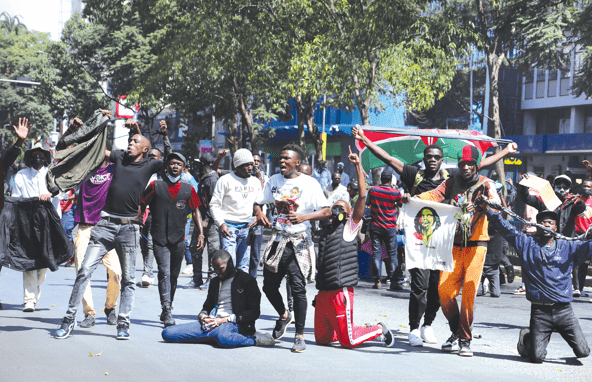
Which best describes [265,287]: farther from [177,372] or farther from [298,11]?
[298,11]

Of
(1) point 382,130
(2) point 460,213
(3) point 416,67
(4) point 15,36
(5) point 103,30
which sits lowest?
(2) point 460,213

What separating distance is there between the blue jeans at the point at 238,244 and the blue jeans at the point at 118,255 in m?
1.21

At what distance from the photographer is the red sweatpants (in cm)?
677

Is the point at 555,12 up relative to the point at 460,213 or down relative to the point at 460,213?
up

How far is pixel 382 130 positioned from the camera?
32.6ft

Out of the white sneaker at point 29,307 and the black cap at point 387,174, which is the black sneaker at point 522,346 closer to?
the black cap at point 387,174

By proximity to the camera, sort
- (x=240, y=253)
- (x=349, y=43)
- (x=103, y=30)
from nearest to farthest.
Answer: (x=240, y=253) < (x=349, y=43) < (x=103, y=30)

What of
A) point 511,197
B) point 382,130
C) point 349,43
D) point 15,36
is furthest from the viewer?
point 15,36

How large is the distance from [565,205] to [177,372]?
7.41 metres

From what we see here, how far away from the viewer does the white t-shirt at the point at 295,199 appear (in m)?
6.88

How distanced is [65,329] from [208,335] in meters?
1.33

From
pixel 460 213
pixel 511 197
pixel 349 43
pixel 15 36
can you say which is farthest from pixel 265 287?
pixel 15 36

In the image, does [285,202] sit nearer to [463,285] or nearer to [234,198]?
[234,198]

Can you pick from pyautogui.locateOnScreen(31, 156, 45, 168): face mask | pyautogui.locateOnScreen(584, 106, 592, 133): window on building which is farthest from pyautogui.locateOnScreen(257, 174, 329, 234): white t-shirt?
pyautogui.locateOnScreen(584, 106, 592, 133): window on building
